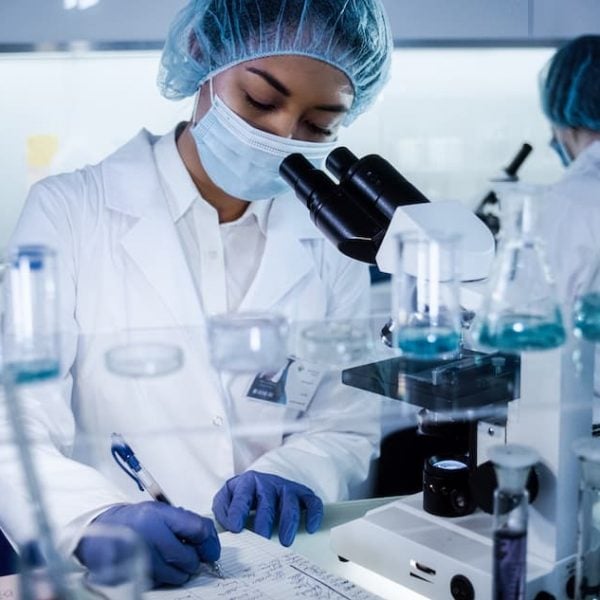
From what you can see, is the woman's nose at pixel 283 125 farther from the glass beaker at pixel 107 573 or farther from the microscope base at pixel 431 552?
the glass beaker at pixel 107 573

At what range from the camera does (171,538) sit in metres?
1.23

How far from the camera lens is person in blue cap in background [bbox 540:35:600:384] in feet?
8.02

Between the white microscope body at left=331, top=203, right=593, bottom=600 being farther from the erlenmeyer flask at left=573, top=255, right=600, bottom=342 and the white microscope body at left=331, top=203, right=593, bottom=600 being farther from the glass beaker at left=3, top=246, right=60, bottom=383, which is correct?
the glass beaker at left=3, top=246, right=60, bottom=383

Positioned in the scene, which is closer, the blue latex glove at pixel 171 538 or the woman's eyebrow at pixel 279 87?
the blue latex glove at pixel 171 538

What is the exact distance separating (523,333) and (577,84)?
1.75 metres

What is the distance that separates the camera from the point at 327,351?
1.71m

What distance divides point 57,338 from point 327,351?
0.66 m

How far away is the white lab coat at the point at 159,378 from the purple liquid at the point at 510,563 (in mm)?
797

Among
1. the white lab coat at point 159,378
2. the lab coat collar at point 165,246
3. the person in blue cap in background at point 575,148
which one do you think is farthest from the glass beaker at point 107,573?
the person in blue cap in background at point 575,148

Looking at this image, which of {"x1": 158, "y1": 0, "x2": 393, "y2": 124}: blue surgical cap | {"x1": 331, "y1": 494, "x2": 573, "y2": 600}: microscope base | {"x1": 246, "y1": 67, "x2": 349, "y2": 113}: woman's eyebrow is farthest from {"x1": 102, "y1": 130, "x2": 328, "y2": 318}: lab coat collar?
{"x1": 331, "y1": 494, "x2": 573, "y2": 600}: microscope base

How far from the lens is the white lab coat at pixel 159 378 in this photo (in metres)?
1.87

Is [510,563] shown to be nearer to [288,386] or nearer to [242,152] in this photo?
[288,386]

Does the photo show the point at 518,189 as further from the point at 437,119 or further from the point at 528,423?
the point at 437,119

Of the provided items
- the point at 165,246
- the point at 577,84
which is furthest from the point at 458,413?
the point at 577,84
